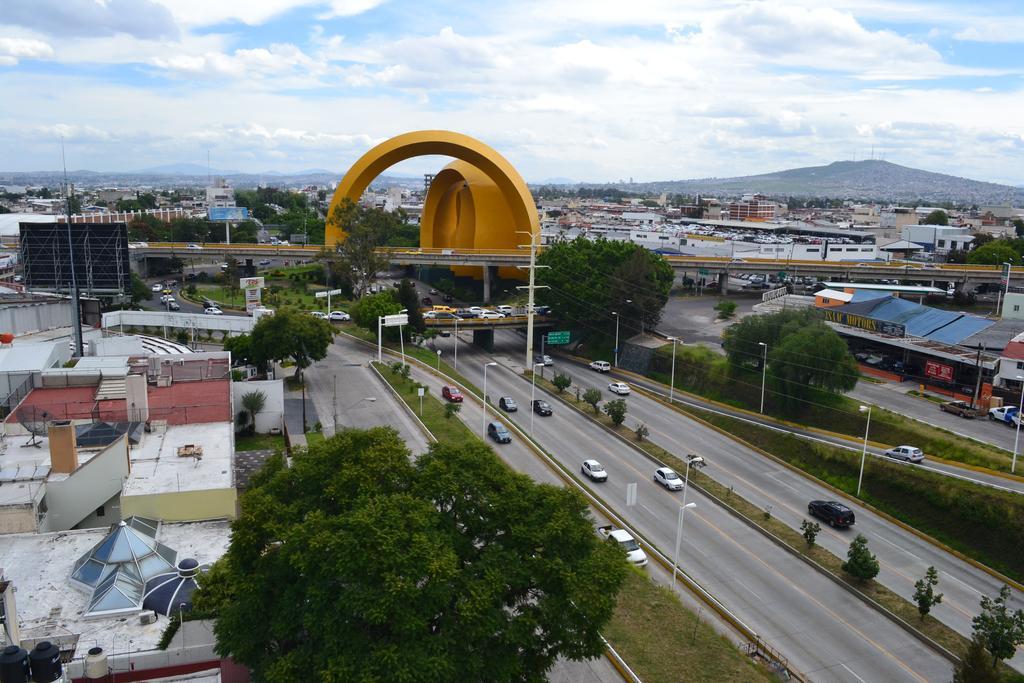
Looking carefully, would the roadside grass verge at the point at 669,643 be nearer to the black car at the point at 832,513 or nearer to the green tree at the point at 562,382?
the black car at the point at 832,513

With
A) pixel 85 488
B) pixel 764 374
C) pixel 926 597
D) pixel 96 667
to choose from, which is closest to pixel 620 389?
pixel 764 374

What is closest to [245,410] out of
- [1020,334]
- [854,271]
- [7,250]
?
[1020,334]

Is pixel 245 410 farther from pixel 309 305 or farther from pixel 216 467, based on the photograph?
pixel 309 305

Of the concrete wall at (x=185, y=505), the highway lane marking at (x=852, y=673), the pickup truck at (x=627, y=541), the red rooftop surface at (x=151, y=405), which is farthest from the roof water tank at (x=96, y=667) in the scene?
the highway lane marking at (x=852, y=673)

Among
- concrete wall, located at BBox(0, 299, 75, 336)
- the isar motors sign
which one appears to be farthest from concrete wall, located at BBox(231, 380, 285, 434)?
the isar motors sign

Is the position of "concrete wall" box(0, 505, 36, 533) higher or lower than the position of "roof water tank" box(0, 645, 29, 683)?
lower

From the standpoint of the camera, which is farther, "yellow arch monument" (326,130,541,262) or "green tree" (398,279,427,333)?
"yellow arch monument" (326,130,541,262)

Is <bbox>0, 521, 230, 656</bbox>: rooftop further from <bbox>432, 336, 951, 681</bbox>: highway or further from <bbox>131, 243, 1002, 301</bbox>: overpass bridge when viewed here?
<bbox>131, 243, 1002, 301</bbox>: overpass bridge

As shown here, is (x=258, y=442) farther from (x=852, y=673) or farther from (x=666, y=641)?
(x=852, y=673)
